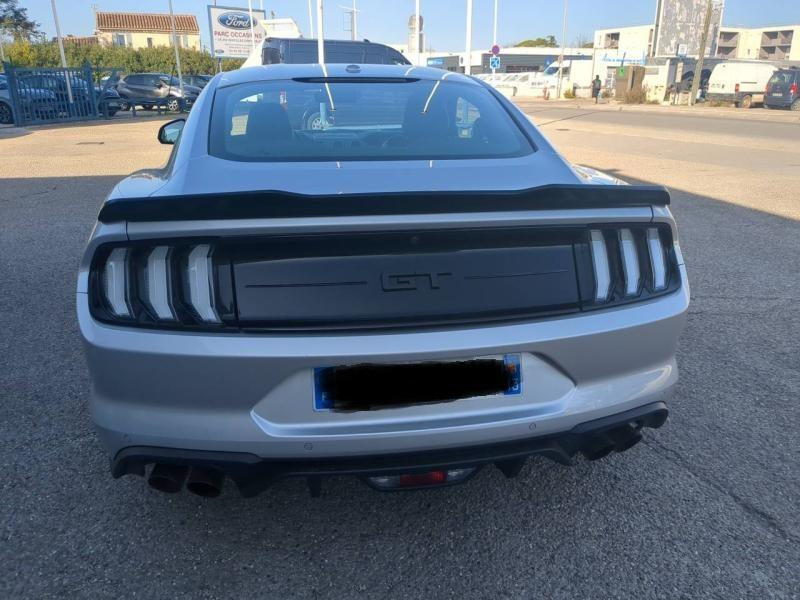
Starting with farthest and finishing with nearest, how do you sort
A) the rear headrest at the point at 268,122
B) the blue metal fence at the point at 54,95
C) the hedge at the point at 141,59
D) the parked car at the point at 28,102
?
the hedge at the point at 141,59 → the parked car at the point at 28,102 → the blue metal fence at the point at 54,95 → the rear headrest at the point at 268,122

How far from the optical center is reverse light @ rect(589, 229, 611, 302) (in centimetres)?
207

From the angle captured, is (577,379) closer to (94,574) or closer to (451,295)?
(451,295)

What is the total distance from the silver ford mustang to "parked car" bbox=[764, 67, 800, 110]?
1289 inches

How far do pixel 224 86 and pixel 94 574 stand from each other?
7.01 feet

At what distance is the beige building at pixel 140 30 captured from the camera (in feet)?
276

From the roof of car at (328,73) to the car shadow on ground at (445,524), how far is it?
1739mm

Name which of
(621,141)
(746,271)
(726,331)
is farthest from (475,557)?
(621,141)

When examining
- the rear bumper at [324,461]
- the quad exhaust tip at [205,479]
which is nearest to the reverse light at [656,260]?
the rear bumper at [324,461]

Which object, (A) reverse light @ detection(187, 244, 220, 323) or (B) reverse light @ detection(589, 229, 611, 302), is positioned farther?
(B) reverse light @ detection(589, 229, 611, 302)

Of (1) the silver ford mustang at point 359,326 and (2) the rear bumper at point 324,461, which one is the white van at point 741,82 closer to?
(1) the silver ford mustang at point 359,326

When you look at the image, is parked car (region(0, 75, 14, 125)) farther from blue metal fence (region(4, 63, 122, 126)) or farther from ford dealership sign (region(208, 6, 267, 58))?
ford dealership sign (region(208, 6, 267, 58))

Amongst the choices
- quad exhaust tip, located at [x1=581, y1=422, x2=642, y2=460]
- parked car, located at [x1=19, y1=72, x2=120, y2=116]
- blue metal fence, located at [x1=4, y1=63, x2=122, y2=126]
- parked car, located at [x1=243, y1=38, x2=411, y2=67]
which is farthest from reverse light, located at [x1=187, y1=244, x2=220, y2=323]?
parked car, located at [x1=19, y1=72, x2=120, y2=116]

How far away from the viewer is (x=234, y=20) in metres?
51.1

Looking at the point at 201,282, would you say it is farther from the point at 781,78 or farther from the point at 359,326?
the point at 781,78
